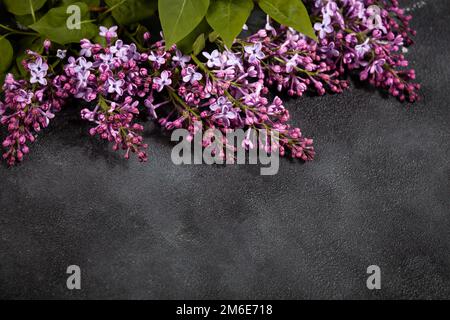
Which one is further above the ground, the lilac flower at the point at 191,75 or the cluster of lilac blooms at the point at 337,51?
the cluster of lilac blooms at the point at 337,51

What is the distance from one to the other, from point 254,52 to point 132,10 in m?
0.22

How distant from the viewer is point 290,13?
105 centimetres

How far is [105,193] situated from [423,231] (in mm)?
566

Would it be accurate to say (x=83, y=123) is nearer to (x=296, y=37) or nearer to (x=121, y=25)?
(x=121, y=25)

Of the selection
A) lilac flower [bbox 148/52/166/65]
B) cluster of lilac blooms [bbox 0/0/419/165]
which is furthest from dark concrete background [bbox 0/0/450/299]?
lilac flower [bbox 148/52/166/65]

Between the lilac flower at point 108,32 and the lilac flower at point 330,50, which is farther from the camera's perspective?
the lilac flower at point 330,50

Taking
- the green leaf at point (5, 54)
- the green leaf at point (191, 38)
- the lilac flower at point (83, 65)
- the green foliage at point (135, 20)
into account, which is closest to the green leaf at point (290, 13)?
the green foliage at point (135, 20)

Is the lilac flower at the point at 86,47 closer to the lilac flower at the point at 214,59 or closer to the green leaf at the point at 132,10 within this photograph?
the green leaf at the point at 132,10

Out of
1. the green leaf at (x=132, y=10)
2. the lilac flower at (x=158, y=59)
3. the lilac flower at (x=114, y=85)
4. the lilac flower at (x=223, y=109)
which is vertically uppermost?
the green leaf at (x=132, y=10)

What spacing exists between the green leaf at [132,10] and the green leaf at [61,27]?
2.0 inches

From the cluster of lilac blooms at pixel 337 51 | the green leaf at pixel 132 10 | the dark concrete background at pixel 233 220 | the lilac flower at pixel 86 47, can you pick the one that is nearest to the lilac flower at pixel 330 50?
the cluster of lilac blooms at pixel 337 51

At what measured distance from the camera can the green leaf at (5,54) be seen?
1.08m

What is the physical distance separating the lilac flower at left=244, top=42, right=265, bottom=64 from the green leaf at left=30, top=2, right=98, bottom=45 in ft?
0.90
